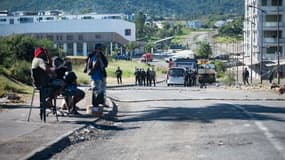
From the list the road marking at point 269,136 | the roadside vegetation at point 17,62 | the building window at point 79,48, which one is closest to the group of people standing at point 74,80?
the road marking at point 269,136

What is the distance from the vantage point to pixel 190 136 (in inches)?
518

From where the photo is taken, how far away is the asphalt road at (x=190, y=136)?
1095cm

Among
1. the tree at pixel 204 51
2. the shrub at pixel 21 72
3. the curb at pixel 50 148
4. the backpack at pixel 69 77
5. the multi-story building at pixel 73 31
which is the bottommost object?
the curb at pixel 50 148

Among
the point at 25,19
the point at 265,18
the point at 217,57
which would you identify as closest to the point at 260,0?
the point at 265,18

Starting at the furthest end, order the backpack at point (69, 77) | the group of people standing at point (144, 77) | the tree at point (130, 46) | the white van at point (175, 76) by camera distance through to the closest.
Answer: the tree at point (130, 46) → the white van at point (175, 76) → the group of people standing at point (144, 77) → the backpack at point (69, 77)

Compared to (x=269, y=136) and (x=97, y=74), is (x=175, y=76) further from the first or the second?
(x=269, y=136)

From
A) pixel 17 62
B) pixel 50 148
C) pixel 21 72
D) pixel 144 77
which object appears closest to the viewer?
pixel 50 148

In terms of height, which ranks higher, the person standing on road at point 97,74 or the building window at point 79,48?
the building window at point 79,48

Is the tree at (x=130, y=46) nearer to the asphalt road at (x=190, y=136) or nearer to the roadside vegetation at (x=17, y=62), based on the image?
the roadside vegetation at (x=17, y=62)

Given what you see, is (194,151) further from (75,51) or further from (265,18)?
(75,51)

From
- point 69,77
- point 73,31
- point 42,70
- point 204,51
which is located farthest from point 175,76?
point 204,51

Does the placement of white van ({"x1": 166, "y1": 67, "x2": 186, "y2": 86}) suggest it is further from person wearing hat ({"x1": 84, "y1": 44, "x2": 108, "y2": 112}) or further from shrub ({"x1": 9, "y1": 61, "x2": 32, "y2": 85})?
person wearing hat ({"x1": 84, "y1": 44, "x2": 108, "y2": 112})

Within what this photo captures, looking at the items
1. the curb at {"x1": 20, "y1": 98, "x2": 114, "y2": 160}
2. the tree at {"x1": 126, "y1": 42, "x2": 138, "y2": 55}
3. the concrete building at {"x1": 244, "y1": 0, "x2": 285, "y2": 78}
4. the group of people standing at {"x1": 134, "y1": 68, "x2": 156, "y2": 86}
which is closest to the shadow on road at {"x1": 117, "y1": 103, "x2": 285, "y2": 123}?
the curb at {"x1": 20, "y1": 98, "x2": 114, "y2": 160}

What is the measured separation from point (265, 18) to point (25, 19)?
7344 centimetres
